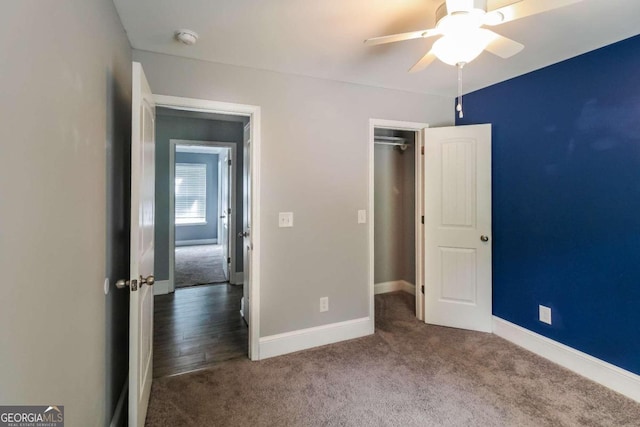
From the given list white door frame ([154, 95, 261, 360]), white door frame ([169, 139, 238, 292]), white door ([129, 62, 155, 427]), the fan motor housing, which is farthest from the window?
the fan motor housing

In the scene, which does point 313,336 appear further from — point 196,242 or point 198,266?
point 196,242

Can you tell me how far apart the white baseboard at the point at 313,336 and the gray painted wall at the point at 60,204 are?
1.15 metres

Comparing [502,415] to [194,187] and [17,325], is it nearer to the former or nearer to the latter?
[17,325]

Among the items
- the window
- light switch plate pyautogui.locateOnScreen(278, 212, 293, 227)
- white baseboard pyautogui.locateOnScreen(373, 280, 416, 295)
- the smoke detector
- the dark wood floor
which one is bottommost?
the dark wood floor

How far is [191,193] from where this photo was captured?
8375 millimetres

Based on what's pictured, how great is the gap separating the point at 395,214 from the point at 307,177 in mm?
2055

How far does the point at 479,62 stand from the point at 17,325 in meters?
3.06

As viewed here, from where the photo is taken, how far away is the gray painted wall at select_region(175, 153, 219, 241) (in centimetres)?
828

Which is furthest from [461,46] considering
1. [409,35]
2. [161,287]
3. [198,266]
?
[198,266]

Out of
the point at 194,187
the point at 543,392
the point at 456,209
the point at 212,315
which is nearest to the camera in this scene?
the point at 543,392

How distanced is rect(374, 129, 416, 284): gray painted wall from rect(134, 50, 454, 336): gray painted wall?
1.23m

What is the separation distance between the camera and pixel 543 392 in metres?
2.16

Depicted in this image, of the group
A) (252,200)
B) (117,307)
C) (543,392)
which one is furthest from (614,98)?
(117,307)

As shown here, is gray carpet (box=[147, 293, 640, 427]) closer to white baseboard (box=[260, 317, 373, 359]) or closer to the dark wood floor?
white baseboard (box=[260, 317, 373, 359])
